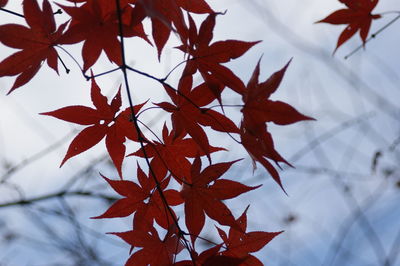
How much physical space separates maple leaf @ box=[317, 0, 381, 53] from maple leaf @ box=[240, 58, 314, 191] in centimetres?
44

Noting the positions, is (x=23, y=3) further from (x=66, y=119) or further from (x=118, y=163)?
(x=118, y=163)

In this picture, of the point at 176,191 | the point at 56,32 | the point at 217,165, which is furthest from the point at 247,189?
the point at 56,32

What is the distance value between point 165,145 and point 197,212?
6.2 inches

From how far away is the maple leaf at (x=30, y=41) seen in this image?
79cm

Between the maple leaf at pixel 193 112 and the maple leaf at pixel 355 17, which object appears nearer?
the maple leaf at pixel 193 112

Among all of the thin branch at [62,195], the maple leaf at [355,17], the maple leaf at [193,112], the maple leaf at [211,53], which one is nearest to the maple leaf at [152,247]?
the maple leaf at [193,112]

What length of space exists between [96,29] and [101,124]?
224 mm

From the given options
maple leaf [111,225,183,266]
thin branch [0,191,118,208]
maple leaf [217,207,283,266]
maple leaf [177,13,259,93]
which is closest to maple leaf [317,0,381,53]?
maple leaf [177,13,259,93]

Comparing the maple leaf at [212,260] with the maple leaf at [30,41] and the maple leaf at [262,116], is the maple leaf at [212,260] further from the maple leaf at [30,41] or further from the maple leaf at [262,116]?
the maple leaf at [30,41]

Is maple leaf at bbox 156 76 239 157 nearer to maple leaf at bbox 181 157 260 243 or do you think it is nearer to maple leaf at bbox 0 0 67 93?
maple leaf at bbox 181 157 260 243

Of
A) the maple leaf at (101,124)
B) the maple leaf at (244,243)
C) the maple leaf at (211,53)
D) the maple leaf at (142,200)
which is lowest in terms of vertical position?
the maple leaf at (244,243)

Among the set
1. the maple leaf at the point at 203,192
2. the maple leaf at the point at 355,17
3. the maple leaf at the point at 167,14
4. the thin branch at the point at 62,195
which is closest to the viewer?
the maple leaf at the point at 167,14

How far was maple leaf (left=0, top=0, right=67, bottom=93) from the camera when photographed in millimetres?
795

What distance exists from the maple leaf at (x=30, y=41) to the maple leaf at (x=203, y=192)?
1.11ft
